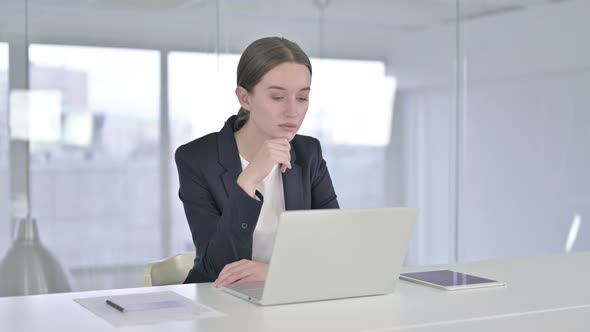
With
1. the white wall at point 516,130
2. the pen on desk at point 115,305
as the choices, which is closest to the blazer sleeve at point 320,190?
the pen on desk at point 115,305

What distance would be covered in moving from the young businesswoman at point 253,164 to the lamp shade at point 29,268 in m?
2.08

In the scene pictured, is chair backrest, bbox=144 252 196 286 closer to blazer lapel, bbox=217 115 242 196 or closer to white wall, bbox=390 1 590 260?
blazer lapel, bbox=217 115 242 196

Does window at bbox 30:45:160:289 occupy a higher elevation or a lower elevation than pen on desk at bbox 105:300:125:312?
higher

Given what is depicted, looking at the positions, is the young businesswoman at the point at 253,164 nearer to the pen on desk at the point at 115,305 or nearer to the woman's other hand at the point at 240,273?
the woman's other hand at the point at 240,273

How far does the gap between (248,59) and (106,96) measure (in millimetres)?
2099

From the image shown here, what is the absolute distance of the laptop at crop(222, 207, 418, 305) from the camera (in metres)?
2.00

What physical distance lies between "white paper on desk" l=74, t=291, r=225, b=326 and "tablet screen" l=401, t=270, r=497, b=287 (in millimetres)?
731

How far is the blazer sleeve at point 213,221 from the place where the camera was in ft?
8.04

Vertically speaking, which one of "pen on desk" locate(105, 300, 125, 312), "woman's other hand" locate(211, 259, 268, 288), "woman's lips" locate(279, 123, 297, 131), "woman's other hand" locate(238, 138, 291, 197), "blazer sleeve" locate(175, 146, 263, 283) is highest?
"woman's lips" locate(279, 123, 297, 131)

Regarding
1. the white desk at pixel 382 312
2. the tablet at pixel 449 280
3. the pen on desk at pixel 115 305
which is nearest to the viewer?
the white desk at pixel 382 312

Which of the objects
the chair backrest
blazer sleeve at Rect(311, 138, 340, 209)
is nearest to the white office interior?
the chair backrest

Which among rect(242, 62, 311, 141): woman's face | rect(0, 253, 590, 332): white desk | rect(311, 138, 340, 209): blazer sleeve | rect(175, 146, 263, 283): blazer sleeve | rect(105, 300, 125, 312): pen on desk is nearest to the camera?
rect(0, 253, 590, 332): white desk

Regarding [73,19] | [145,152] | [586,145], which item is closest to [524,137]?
[586,145]

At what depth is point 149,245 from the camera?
4.82 m
